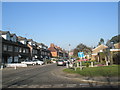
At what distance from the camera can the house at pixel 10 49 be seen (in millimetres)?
36875

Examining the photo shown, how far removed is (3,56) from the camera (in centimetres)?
3603

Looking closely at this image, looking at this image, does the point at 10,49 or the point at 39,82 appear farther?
the point at 10,49

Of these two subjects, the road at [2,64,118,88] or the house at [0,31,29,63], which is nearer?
the road at [2,64,118,88]

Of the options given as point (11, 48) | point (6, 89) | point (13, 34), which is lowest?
point (6, 89)

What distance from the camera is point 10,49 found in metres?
39.7

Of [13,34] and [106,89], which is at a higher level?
[13,34]

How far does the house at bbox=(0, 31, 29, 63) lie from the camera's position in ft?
121

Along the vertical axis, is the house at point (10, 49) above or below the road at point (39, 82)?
above

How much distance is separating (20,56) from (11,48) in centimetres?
500

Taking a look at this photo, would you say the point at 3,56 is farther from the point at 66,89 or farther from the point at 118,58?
the point at 66,89

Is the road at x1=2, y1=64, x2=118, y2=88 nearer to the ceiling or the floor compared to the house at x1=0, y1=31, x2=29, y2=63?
nearer to the floor

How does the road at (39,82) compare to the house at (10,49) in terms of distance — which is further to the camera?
the house at (10,49)

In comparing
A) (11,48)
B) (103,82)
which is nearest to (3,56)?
(11,48)

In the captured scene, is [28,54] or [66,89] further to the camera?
[28,54]
